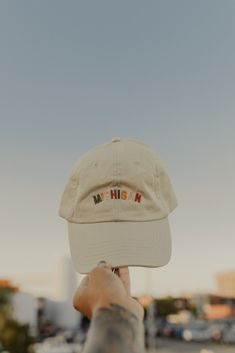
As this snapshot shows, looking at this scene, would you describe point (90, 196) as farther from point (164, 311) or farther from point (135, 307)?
point (164, 311)

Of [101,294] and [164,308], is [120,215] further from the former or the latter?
[164,308]

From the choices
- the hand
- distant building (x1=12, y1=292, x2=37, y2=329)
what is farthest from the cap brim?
distant building (x1=12, y1=292, x2=37, y2=329)

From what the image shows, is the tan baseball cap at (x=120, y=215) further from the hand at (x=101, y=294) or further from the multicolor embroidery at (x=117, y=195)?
the hand at (x=101, y=294)

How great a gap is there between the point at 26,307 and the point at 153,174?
34.7 meters

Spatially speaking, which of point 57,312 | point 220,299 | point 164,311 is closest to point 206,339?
point 57,312

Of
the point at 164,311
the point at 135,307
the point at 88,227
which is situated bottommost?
the point at 164,311

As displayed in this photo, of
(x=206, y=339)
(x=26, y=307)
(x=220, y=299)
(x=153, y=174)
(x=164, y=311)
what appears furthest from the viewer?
(x=220, y=299)

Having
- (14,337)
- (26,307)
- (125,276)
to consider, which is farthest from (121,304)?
(26,307)

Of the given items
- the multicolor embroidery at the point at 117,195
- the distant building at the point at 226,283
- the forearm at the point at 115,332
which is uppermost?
the multicolor embroidery at the point at 117,195

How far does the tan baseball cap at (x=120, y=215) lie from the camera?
828 millimetres

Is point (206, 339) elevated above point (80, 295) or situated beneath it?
situated beneath

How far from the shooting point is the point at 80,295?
0.56 meters

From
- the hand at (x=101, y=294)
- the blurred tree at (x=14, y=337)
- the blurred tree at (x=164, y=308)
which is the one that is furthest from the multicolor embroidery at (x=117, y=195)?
the blurred tree at (x=164, y=308)

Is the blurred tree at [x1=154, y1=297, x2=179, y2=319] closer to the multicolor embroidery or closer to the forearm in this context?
the multicolor embroidery
